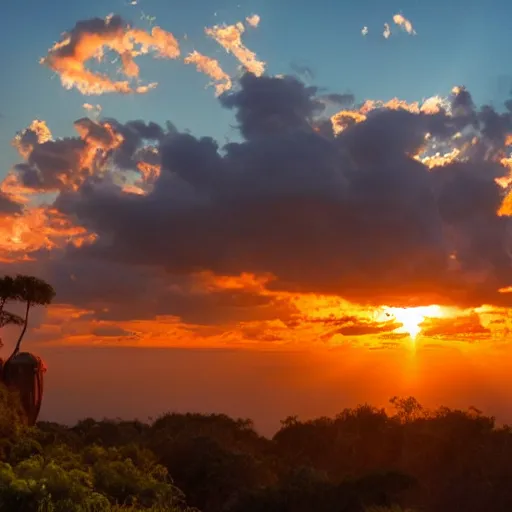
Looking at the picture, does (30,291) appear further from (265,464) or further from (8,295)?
(265,464)

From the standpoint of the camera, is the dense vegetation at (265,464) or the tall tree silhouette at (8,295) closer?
the dense vegetation at (265,464)

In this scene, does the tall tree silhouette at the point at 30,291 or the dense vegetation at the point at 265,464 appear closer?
the dense vegetation at the point at 265,464

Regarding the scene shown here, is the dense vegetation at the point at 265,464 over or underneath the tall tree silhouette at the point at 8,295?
underneath

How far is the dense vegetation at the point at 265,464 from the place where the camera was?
26483 millimetres

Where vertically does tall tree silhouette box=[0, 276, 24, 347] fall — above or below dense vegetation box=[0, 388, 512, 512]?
above

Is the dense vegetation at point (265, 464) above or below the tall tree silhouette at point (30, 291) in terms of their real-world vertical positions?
below

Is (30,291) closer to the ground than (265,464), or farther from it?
farther from it

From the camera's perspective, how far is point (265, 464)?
44.2 metres

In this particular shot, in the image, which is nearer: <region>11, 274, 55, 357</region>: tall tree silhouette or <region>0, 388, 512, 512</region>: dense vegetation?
<region>0, 388, 512, 512</region>: dense vegetation

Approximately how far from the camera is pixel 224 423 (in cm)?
6419

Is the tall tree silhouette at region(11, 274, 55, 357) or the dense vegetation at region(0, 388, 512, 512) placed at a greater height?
the tall tree silhouette at region(11, 274, 55, 357)

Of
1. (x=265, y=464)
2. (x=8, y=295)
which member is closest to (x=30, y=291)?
(x=8, y=295)

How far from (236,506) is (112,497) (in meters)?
9.67

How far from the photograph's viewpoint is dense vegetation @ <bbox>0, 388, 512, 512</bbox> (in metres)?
26.5
